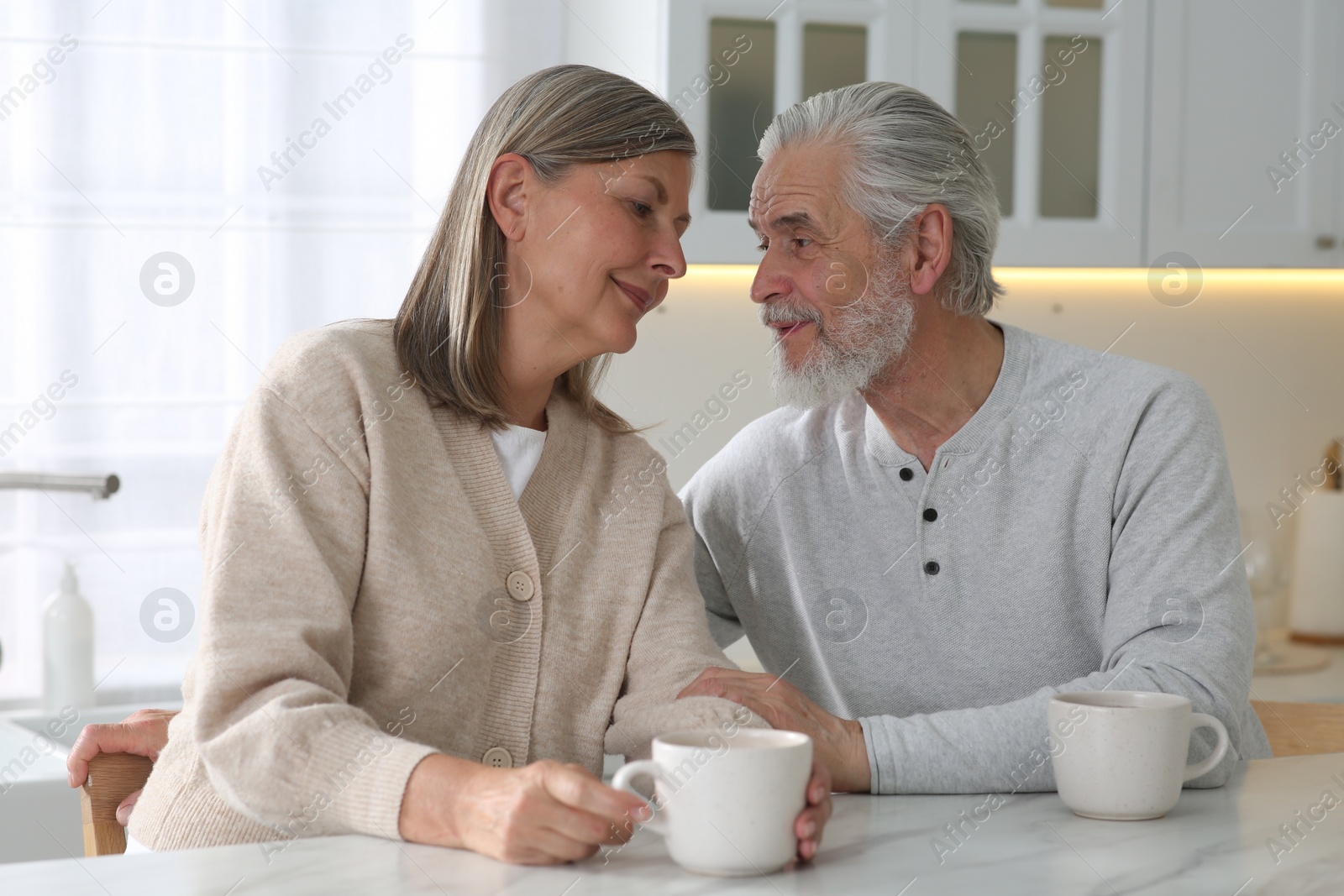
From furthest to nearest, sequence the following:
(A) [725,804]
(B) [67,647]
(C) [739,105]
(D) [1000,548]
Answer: (C) [739,105] < (B) [67,647] < (D) [1000,548] < (A) [725,804]

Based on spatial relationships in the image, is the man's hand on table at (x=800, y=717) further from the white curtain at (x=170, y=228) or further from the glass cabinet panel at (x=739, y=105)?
the white curtain at (x=170, y=228)

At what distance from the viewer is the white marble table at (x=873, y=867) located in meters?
0.73

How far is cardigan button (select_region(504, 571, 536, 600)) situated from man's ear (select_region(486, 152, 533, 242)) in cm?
33

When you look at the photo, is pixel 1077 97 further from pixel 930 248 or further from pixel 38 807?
pixel 38 807

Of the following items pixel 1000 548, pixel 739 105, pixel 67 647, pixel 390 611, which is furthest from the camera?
pixel 739 105

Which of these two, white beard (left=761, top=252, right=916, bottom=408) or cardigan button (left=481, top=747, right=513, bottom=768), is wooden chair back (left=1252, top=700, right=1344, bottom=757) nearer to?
white beard (left=761, top=252, right=916, bottom=408)

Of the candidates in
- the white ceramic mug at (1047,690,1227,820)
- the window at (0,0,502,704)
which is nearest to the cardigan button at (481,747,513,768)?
the white ceramic mug at (1047,690,1227,820)

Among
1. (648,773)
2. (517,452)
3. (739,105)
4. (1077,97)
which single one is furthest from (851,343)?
(1077,97)

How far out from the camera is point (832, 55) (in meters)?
2.22

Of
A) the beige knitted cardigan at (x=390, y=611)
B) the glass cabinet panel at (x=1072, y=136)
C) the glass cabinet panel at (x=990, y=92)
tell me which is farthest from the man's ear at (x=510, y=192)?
the glass cabinet panel at (x=1072, y=136)

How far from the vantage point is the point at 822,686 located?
143cm

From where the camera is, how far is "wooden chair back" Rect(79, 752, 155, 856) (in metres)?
1.14

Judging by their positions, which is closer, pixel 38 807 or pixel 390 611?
pixel 390 611

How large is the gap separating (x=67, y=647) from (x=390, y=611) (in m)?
1.24
